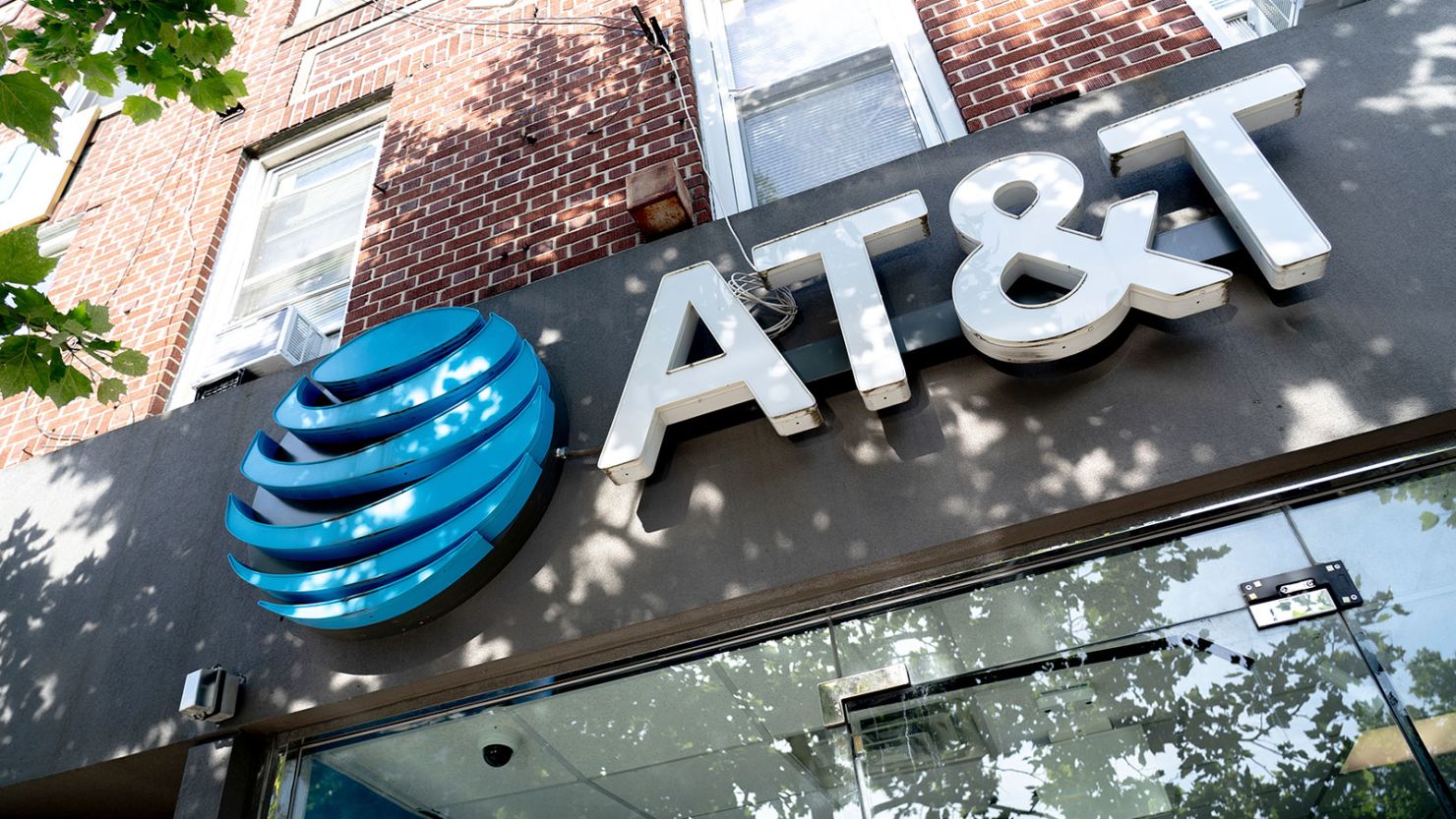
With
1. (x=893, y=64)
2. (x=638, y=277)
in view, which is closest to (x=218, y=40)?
(x=638, y=277)

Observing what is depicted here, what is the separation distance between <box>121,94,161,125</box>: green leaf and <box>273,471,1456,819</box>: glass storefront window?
10.4 feet

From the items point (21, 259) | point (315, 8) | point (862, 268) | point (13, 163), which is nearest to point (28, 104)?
point (21, 259)

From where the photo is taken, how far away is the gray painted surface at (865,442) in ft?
11.3

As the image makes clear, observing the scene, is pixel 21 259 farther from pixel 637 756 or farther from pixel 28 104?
pixel 637 756

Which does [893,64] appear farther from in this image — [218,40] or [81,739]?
[81,739]

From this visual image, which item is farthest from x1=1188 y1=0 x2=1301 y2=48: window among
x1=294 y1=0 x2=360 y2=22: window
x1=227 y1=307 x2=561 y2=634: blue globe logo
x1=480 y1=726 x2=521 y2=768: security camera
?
x1=294 y1=0 x2=360 y2=22: window

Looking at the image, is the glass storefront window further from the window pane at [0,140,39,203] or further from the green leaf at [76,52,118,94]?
the window pane at [0,140,39,203]

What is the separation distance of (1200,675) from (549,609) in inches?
96.1

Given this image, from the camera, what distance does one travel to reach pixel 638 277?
4.73 meters

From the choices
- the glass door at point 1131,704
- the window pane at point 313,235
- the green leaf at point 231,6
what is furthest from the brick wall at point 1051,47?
the window pane at point 313,235

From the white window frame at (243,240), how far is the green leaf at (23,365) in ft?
6.81

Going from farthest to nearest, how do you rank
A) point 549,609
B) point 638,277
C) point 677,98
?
1. point 677,98
2. point 638,277
3. point 549,609

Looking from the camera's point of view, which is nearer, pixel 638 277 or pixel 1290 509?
pixel 1290 509

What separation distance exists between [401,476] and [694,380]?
1363 mm
